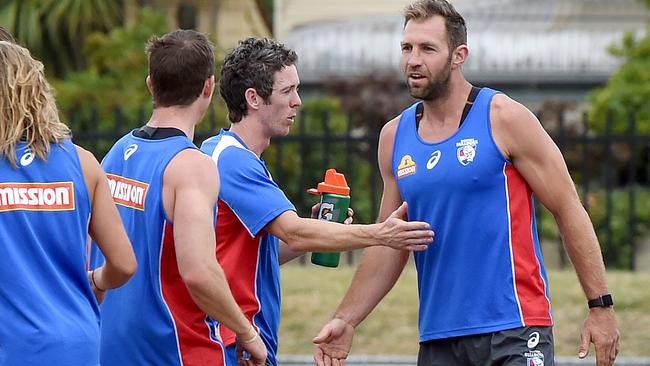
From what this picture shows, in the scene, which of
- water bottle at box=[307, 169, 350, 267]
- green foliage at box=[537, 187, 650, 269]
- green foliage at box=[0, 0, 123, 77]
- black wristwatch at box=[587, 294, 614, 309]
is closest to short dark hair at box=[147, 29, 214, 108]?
water bottle at box=[307, 169, 350, 267]

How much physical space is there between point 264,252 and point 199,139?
25.4 feet

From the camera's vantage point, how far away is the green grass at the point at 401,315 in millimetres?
9609

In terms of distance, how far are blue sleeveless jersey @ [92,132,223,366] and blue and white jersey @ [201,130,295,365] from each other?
0.22 m

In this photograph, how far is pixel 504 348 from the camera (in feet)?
17.6

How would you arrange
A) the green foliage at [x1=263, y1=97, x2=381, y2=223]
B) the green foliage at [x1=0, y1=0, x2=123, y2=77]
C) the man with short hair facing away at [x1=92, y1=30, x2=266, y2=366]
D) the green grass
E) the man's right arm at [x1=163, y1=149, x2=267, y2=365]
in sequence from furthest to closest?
the green foliage at [x1=0, y1=0, x2=123, y2=77]
the green foliage at [x1=263, y1=97, x2=381, y2=223]
the green grass
the man with short hair facing away at [x1=92, y1=30, x2=266, y2=366]
the man's right arm at [x1=163, y1=149, x2=267, y2=365]

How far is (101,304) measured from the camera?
498cm

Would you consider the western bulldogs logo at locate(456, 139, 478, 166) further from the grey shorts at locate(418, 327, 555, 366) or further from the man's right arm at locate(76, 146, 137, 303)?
the man's right arm at locate(76, 146, 137, 303)

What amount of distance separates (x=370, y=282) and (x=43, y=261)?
200cm

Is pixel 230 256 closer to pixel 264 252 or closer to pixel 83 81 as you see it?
pixel 264 252

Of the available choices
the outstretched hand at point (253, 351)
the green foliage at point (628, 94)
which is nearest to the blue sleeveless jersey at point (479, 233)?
the outstretched hand at point (253, 351)

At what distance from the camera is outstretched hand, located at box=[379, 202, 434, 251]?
4898mm

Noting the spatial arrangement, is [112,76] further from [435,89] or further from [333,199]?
[333,199]

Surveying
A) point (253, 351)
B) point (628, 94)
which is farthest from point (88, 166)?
point (628, 94)

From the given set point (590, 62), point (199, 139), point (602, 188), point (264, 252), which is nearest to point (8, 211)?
point (264, 252)
